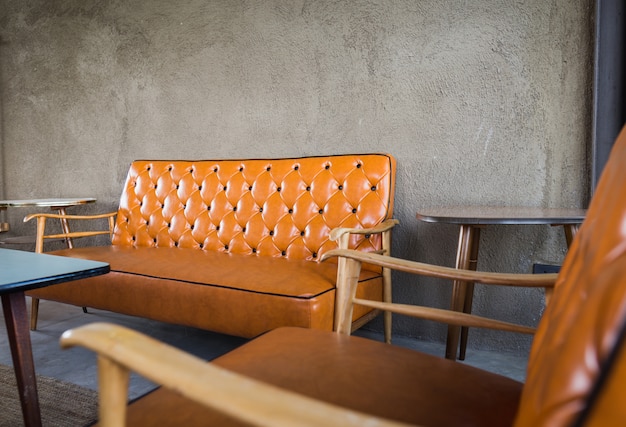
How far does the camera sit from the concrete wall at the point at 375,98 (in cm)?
201

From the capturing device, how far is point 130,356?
0.50 m

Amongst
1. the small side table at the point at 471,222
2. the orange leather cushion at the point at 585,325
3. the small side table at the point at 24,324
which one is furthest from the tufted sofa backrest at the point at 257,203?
the orange leather cushion at the point at 585,325

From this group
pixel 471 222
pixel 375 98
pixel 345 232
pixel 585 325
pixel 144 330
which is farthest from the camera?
pixel 144 330

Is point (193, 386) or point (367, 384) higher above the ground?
point (193, 386)

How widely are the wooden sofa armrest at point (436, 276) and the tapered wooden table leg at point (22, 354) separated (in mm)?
925

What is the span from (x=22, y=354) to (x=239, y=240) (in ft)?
4.10

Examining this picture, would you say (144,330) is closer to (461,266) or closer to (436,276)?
(461,266)

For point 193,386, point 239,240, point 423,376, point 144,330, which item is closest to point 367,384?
point 423,376

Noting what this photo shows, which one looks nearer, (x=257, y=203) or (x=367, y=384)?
(x=367, y=384)

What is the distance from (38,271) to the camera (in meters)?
1.37

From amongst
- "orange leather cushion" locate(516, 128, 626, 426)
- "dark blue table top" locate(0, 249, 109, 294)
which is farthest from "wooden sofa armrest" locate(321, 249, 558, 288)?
"dark blue table top" locate(0, 249, 109, 294)

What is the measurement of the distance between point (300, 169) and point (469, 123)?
0.88 metres

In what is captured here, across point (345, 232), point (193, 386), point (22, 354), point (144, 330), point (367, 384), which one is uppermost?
point (345, 232)

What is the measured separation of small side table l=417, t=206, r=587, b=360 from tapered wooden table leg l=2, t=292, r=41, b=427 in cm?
134
